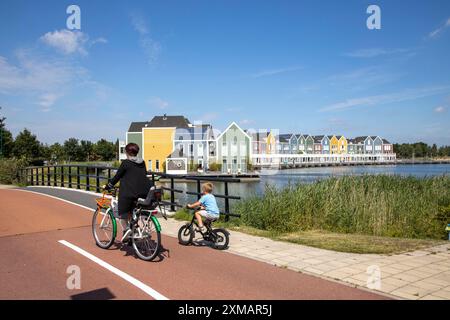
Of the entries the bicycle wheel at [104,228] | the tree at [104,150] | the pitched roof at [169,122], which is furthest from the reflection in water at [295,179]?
the tree at [104,150]

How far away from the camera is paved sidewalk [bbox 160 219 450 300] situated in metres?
4.71

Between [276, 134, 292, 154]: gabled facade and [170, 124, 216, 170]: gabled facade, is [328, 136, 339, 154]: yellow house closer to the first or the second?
[276, 134, 292, 154]: gabled facade

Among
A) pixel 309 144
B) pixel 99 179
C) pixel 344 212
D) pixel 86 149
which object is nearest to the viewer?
pixel 344 212

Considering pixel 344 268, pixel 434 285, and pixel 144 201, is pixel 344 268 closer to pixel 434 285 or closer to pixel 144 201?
pixel 434 285

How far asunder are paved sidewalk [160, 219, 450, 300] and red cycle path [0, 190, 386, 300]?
0.30 m

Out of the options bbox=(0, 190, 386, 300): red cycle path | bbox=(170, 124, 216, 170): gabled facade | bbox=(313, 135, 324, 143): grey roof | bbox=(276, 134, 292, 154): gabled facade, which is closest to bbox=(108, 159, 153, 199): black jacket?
bbox=(0, 190, 386, 300): red cycle path

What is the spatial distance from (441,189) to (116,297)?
39.5 feet

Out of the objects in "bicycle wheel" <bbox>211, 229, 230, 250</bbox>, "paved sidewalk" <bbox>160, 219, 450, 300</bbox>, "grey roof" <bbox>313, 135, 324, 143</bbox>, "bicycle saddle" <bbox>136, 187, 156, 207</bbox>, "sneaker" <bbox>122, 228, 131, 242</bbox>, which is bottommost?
"paved sidewalk" <bbox>160, 219, 450, 300</bbox>

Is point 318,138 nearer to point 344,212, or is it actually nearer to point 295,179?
point 295,179

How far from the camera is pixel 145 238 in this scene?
20.2 ft

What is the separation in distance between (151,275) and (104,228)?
2.08 meters

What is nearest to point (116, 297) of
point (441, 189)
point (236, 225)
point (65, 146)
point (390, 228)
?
point (236, 225)

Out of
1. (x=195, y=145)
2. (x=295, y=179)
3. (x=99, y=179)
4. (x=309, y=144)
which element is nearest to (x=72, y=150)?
(x=195, y=145)
